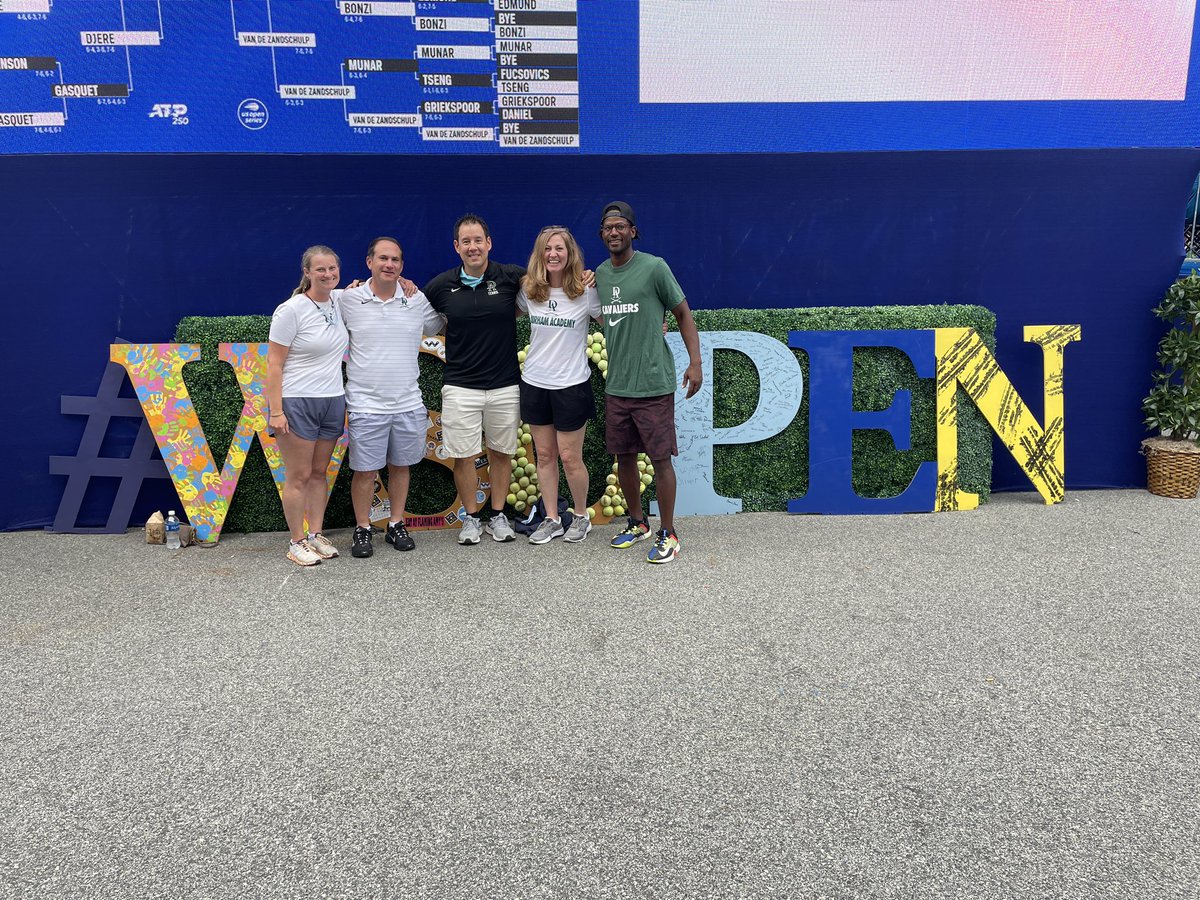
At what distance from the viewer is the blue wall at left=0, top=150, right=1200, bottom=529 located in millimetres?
4582

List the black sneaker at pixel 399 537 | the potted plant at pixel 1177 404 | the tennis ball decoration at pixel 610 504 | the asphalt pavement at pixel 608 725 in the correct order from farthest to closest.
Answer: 1. the potted plant at pixel 1177 404
2. the tennis ball decoration at pixel 610 504
3. the black sneaker at pixel 399 537
4. the asphalt pavement at pixel 608 725

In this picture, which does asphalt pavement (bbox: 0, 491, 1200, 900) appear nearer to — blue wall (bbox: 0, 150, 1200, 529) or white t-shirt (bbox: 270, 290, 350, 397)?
white t-shirt (bbox: 270, 290, 350, 397)

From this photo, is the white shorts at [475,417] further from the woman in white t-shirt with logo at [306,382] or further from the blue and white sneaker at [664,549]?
the blue and white sneaker at [664,549]

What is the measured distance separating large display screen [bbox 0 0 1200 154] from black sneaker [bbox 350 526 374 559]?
81.5 inches

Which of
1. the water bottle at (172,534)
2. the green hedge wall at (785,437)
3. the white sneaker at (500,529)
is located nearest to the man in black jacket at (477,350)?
the white sneaker at (500,529)

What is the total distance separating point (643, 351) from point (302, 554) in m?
1.89

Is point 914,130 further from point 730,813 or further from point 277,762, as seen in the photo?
point 277,762

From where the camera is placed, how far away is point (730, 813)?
6.75 ft

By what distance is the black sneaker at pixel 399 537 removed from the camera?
4242 mm

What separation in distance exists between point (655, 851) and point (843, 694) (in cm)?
99

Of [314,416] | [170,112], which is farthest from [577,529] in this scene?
[170,112]

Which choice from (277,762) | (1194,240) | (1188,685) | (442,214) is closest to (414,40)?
(442,214)

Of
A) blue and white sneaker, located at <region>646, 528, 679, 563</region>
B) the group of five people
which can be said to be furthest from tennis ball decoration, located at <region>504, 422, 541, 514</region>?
blue and white sneaker, located at <region>646, 528, 679, 563</region>

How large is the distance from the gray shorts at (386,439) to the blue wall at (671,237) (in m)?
1.07
